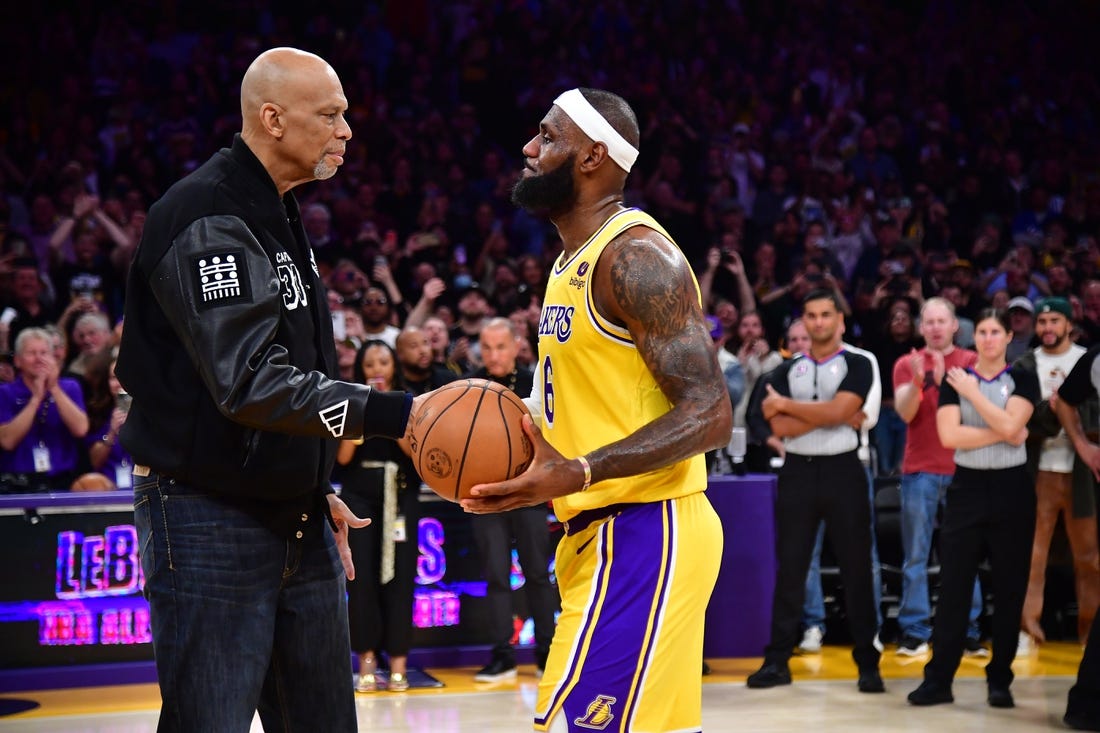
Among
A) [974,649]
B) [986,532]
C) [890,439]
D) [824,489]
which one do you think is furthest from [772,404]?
[890,439]

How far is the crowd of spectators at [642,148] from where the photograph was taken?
35.5 feet

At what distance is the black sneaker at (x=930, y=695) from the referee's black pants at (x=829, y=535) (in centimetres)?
39

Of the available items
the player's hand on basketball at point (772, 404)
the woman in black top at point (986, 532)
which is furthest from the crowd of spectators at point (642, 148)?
the woman in black top at point (986, 532)

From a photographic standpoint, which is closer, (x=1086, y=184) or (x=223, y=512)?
(x=223, y=512)

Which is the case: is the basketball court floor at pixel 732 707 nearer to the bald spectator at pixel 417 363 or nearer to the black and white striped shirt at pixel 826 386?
the black and white striped shirt at pixel 826 386

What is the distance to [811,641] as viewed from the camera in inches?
341

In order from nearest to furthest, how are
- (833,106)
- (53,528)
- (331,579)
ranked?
(331,579) → (53,528) → (833,106)

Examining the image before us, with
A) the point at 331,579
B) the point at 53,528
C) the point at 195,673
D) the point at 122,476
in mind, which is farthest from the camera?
the point at 122,476

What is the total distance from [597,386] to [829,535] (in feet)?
15.2

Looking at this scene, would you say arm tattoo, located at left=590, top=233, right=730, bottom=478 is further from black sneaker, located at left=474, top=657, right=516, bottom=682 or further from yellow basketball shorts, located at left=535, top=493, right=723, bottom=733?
black sneaker, located at left=474, top=657, right=516, bottom=682

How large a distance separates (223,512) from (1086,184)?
1384 centimetres

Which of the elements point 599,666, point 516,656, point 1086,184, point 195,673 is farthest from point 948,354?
point 1086,184

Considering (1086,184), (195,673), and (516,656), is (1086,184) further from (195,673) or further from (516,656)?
(195,673)

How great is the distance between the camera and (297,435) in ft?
10.4
